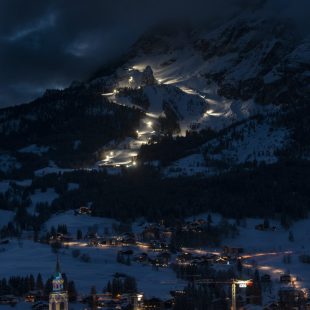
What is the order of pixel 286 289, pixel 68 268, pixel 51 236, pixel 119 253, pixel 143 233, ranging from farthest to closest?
pixel 143 233 → pixel 51 236 → pixel 119 253 → pixel 68 268 → pixel 286 289

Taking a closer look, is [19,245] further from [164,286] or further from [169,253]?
[164,286]

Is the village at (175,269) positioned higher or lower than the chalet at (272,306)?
higher

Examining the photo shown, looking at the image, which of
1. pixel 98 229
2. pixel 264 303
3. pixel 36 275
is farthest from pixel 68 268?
pixel 98 229

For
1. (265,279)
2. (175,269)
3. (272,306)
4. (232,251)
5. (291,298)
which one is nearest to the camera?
(272,306)

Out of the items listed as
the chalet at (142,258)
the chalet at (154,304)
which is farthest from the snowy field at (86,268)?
the chalet at (154,304)

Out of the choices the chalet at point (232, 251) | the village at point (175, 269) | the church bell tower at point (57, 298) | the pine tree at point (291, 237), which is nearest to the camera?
the church bell tower at point (57, 298)

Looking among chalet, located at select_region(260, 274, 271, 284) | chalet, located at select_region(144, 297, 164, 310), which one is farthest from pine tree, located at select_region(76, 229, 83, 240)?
chalet, located at select_region(144, 297, 164, 310)

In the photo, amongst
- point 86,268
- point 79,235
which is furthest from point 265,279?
point 79,235

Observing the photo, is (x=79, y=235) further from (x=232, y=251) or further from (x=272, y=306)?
(x=272, y=306)

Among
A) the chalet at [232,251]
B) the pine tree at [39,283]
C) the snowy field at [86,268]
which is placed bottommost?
the pine tree at [39,283]

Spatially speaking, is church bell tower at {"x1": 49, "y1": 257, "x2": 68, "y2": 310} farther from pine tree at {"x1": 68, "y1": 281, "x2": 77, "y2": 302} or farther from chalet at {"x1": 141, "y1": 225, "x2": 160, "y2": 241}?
chalet at {"x1": 141, "y1": 225, "x2": 160, "y2": 241}

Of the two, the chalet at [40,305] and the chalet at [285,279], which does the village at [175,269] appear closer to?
the chalet at [285,279]
